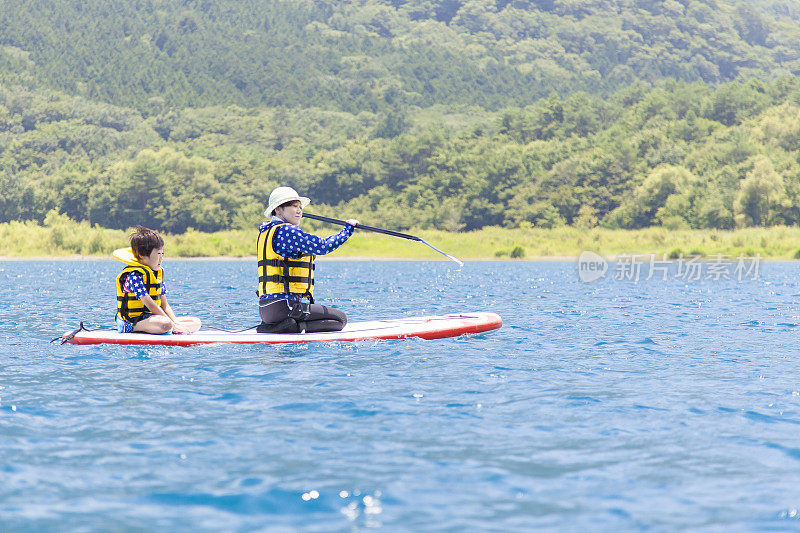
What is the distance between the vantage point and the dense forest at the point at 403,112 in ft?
257

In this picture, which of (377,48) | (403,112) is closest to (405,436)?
(403,112)

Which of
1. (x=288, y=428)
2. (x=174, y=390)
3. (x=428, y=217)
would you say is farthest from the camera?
(x=428, y=217)

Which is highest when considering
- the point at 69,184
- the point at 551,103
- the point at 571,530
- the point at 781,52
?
the point at 781,52

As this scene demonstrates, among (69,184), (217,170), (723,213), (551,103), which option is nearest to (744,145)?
(723,213)

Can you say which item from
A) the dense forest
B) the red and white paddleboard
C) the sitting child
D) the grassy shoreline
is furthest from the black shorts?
the dense forest

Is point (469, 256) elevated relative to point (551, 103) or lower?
lower

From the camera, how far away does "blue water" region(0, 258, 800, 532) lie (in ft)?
14.9

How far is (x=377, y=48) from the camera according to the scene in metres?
174

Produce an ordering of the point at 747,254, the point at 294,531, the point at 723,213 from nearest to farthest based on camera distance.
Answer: the point at 294,531 < the point at 747,254 < the point at 723,213

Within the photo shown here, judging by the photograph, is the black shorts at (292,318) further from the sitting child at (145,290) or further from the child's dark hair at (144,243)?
the child's dark hair at (144,243)

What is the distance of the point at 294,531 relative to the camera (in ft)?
14.0

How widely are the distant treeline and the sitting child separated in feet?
198

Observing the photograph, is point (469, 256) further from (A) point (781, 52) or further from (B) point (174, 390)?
(A) point (781, 52)

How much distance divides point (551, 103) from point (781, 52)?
100 meters
